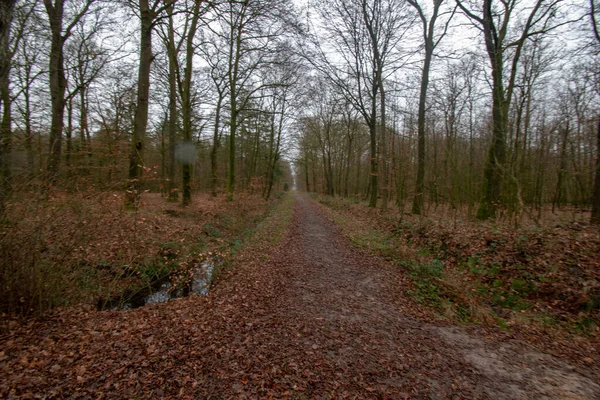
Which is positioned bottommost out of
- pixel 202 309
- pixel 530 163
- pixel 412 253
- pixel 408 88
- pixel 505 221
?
pixel 202 309

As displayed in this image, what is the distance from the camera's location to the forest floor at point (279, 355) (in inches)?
115

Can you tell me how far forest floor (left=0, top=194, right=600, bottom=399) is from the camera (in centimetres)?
Answer: 292

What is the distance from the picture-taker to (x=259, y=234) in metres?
11.1

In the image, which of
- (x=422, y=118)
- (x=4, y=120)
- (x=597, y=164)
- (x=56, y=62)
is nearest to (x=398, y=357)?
(x=4, y=120)

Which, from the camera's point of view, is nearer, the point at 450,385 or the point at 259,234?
the point at 450,385

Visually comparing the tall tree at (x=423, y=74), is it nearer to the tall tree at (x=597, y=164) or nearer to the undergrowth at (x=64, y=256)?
the tall tree at (x=597, y=164)

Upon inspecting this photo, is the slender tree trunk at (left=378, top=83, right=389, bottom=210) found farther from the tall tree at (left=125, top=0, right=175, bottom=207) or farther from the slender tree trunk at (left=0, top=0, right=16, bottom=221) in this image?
the slender tree trunk at (left=0, top=0, right=16, bottom=221)

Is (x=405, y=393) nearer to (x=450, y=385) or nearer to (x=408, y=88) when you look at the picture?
(x=450, y=385)

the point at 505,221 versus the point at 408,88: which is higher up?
the point at 408,88

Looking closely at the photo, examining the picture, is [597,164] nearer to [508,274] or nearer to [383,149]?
[508,274]

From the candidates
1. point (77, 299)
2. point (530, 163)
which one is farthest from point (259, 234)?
point (530, 163)

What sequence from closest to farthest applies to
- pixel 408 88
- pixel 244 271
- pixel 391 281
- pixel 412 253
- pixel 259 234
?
pixel 391 281 < pixel 244 271 < pixel 412 253 < pixel 259 234 < pixel 408 88

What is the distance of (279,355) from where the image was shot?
3520mm

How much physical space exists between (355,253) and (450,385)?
549 centimetres
